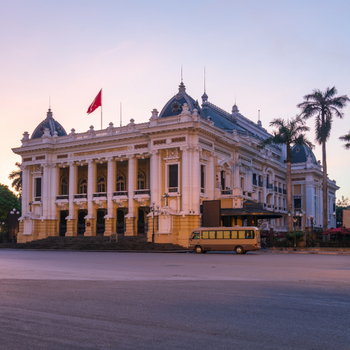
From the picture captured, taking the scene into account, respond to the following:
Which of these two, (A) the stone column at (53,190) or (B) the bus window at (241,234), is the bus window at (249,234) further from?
(A) the stone column at (53,190)

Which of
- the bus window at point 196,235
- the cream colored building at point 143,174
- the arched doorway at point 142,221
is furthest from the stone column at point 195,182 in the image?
the bus window at point 196,235

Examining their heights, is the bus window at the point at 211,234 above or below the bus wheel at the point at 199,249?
above

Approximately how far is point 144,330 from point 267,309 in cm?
306

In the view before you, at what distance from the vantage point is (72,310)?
29.6ft

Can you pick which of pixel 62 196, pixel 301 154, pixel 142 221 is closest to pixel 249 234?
pixel 142 221

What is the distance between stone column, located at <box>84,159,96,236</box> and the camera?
56969mm

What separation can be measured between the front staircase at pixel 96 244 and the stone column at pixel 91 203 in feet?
7.06

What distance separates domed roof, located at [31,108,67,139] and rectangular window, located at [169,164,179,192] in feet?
73.7

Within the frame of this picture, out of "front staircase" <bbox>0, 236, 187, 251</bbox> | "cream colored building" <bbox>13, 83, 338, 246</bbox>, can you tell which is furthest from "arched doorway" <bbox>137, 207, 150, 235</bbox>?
"front staircase" <bbox>0, 236, 187, 251</bbox>

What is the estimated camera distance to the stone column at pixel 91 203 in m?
57.0

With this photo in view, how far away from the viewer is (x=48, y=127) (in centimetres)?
6500

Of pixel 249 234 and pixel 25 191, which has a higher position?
pixel 25 191

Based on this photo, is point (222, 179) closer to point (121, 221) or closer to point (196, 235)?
point (121, 221)

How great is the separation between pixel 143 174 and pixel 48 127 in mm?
15816
